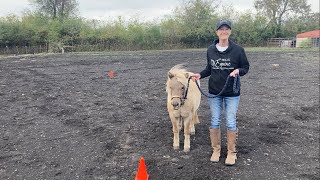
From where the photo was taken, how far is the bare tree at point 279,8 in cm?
5991

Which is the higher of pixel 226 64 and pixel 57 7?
pixel 57 7

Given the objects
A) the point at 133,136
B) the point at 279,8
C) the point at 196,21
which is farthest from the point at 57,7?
the point at 133,136

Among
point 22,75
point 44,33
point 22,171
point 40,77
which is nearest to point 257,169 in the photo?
point 22,171

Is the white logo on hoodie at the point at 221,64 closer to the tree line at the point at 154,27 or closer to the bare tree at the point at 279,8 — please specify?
the tree line at the point at 154,27

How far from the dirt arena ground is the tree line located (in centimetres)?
2996

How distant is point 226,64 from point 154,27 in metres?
42.6

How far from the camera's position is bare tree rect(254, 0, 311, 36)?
2359 inches

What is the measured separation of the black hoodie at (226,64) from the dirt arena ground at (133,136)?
1.30 metres

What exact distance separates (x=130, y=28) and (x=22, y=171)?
4321cm

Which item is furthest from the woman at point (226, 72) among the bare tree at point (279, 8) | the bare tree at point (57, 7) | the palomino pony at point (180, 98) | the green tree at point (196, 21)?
the bare tree at point (279, 8)

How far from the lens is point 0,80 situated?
14.5 meters

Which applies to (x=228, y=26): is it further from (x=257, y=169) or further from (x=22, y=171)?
(x=22, y=171)

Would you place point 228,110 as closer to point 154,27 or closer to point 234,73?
point 234,73

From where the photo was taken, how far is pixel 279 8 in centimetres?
6078
